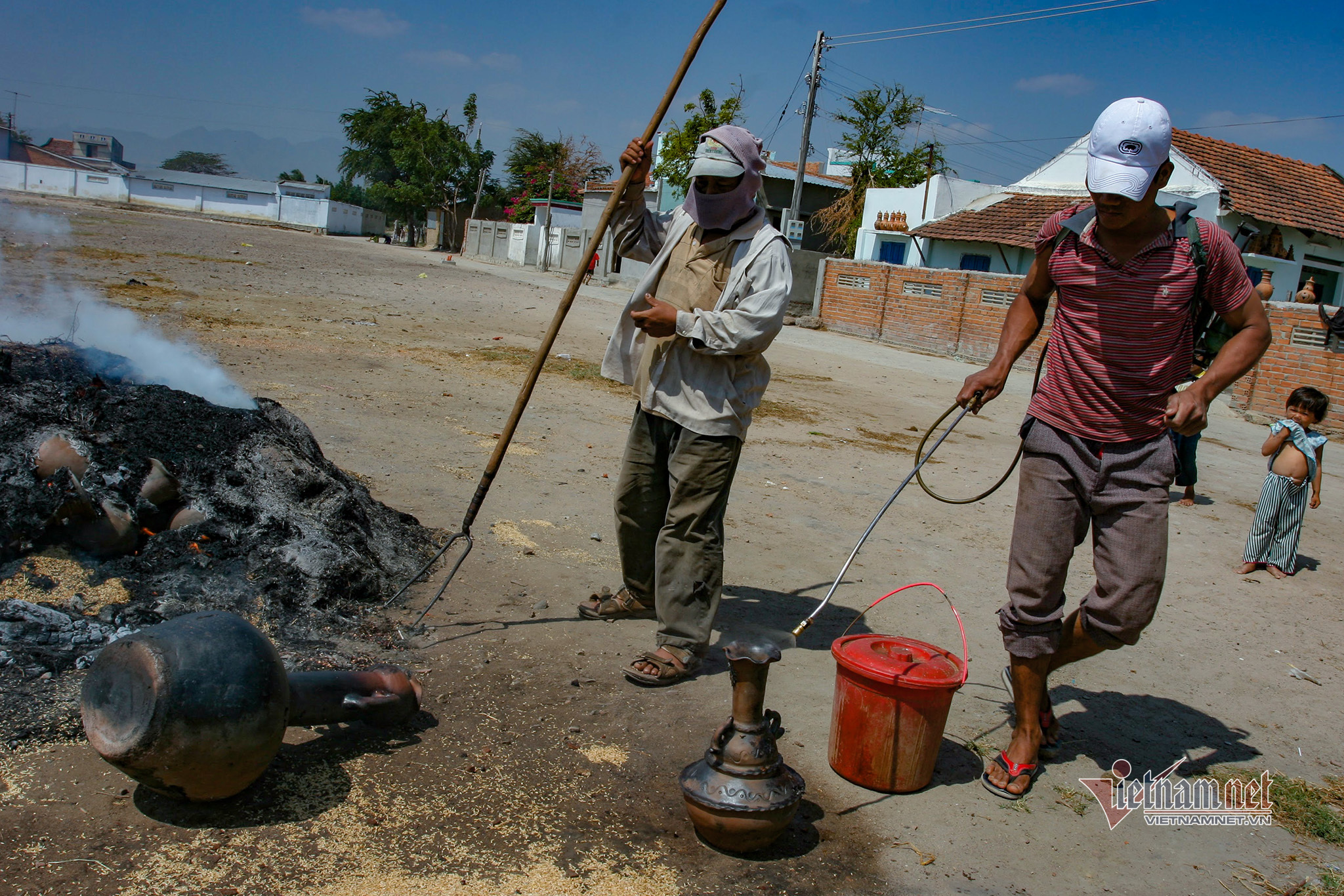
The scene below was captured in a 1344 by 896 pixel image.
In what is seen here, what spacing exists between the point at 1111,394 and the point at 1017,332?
0.44 metres

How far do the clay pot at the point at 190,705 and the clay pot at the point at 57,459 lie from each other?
1751 mm

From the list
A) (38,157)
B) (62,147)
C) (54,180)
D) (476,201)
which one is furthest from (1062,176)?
(62,147)

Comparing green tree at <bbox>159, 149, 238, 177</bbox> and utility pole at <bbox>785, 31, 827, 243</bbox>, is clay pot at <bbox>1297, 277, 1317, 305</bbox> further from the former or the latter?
green tree at <bbox>159, 149, 238, 177</bbox>

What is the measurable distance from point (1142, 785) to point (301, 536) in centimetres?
342

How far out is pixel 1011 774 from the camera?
9.86 feet

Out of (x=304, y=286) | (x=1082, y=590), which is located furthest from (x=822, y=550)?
(x=304, y=286)

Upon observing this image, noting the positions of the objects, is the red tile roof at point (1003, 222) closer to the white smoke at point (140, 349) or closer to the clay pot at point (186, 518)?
the white smoke at point (140, 349)

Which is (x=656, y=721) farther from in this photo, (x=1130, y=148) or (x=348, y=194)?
(x=348, y=194)

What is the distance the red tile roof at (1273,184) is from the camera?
1873 centimetres

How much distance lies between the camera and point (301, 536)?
3.94 metres

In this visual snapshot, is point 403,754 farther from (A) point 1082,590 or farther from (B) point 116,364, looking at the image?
(A) point 1082,590

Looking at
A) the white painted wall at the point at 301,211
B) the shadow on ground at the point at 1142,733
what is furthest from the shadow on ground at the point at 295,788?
the white painted wall at the point at 301,211

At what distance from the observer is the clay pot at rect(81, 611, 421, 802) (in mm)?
2268

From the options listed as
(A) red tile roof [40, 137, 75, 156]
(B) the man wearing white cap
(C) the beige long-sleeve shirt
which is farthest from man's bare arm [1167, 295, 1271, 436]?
(A) red tile roof [40, 137, 75, 156]
